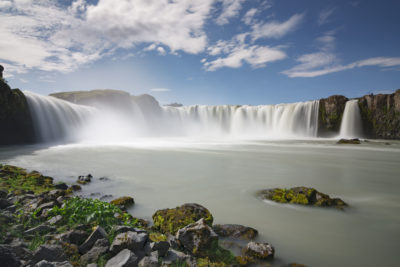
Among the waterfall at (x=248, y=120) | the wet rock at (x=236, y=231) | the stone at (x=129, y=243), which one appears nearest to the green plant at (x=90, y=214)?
the stone at (x=129, y=243)

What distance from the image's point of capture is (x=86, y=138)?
1141 inches

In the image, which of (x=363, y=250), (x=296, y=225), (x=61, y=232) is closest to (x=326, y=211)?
(x=296, y=225)

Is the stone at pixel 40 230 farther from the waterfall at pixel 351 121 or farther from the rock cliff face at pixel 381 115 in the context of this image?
the rock cliff face at pixel 381 115

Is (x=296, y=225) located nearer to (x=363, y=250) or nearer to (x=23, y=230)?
(x=363, y=250)

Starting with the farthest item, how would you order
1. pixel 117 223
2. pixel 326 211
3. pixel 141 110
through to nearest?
pixel 141 110, pixel 326 211, pixel 117 223

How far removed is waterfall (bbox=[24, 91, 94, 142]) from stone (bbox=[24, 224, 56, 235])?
24.1 metres

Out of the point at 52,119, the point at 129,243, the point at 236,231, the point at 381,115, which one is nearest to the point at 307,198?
the point at 236,231

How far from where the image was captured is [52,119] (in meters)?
24.1

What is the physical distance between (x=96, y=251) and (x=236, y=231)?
6.89 feet

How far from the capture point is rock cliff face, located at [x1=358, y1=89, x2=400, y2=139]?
31.7 metres

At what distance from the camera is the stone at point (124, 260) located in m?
2.24

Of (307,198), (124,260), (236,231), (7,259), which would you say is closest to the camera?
(7,259)

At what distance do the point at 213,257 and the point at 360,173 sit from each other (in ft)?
28.6

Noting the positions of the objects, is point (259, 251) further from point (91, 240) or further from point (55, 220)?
point (55, 220)
